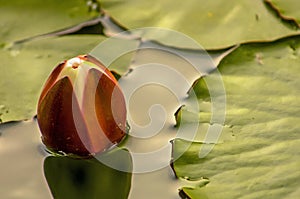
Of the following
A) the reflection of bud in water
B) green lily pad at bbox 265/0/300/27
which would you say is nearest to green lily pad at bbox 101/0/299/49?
green lily pad at bbox 265/0/300/27

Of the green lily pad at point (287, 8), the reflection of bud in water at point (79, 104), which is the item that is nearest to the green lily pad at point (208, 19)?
the green lily pad at point (287, 8)

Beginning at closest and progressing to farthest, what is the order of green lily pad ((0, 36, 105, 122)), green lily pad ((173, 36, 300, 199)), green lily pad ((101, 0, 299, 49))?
green lily pad ((173, 36, 300, 199)), green lily pad ((0, 36, 105, 122)), green lily pad ((101, 0, 299, 49))

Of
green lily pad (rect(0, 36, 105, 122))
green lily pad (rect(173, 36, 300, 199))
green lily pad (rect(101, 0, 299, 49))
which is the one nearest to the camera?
green lily pad (rect(173, 36, 300, 199))

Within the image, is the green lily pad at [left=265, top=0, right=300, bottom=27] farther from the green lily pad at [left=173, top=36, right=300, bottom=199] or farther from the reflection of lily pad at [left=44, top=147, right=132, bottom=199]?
the reflection of lily pad at [left=44, top=147, right=132, bottom=199]

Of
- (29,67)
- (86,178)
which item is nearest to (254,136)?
(86,178)

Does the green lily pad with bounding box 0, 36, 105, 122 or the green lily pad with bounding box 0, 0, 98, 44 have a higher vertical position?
the green lily pad with bounding box 0, 0, 98, 44

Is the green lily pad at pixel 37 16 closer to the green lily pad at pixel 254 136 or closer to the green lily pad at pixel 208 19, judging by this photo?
the green lily pad at pixel 208 19
